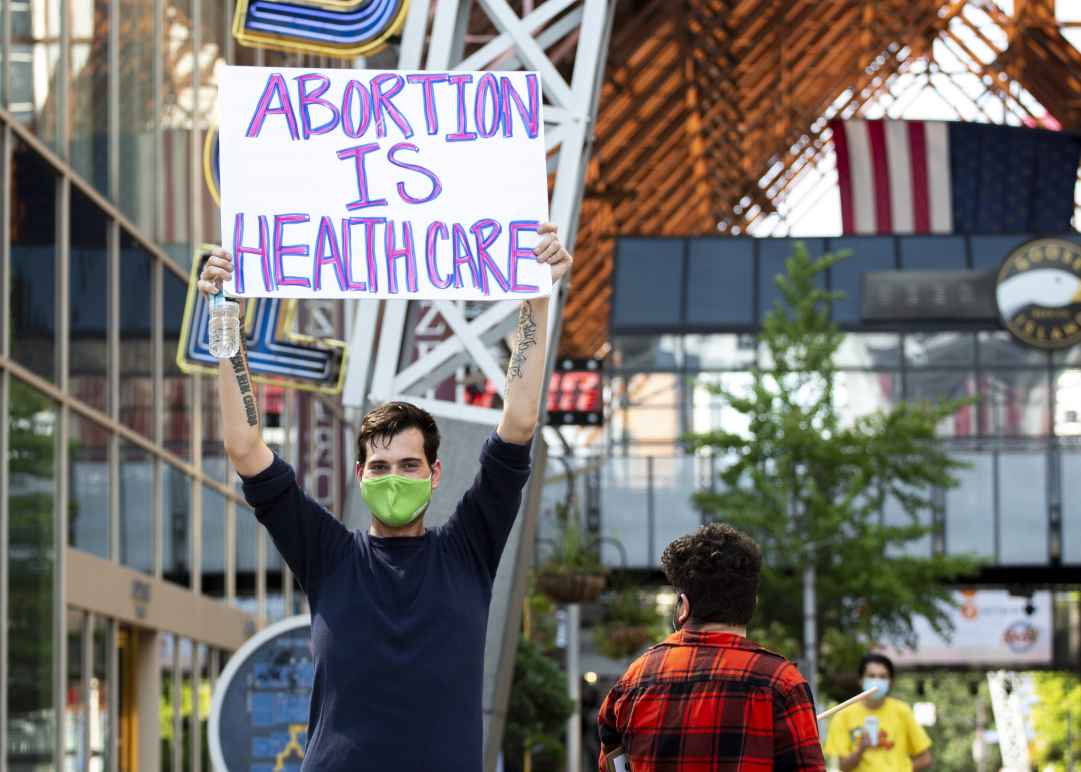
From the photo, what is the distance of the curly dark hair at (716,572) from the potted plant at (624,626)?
25096 millimetres

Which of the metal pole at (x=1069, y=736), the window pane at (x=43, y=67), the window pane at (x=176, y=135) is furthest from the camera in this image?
the metal pole at (x=1069, y=736)

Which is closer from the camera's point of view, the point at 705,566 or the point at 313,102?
the point at 705,566

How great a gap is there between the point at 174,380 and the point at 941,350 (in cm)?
2301

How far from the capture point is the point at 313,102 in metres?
5.60

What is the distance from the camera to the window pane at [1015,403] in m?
39.0

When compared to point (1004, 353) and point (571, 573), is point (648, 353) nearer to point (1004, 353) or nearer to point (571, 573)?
point (1004, 353)

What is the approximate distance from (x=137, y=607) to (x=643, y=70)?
29840 mm

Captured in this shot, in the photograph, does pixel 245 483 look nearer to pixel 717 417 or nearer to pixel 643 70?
pixel 717 417

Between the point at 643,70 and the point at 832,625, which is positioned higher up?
the point at 643,70

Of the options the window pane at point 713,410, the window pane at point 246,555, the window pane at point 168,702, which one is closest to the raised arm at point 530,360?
the window pane at point 168,702

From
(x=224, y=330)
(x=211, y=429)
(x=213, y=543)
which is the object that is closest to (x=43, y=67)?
(x=211, y=429)

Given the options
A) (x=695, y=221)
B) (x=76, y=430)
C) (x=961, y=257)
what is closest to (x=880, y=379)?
(x=961, y=257)

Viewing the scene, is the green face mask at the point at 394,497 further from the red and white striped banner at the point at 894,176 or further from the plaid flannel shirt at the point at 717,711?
the red and white striped banner at the point at 894,176

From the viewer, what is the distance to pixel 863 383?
3969cm
